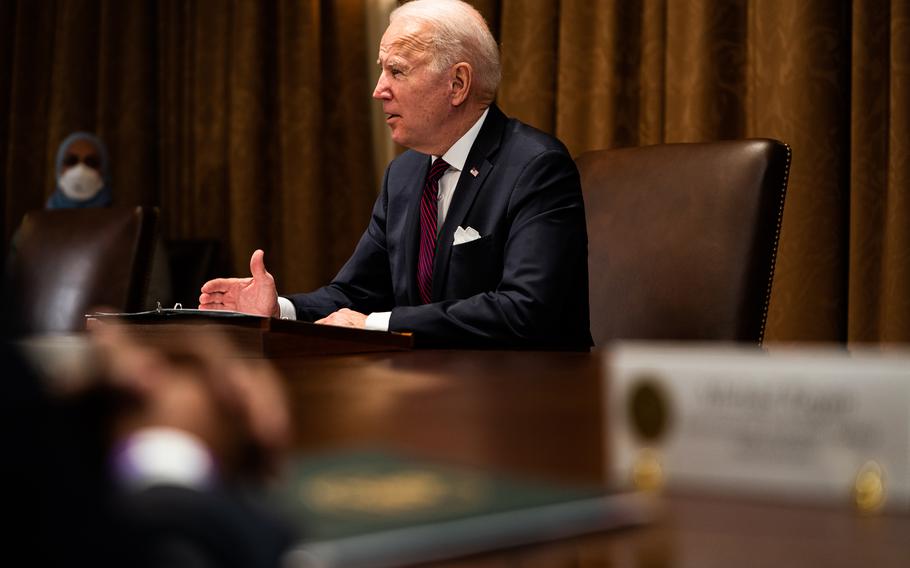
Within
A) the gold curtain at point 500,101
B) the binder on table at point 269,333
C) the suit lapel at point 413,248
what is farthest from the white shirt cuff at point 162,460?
the gold curtain at point 500,101

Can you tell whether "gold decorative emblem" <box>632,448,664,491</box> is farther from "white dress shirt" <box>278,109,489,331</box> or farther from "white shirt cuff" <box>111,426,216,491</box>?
"white dress shirt" <box>278,109,489,331</box>

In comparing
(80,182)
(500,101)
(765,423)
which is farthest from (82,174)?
(765,423)

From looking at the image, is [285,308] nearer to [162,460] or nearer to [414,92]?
[414,92]

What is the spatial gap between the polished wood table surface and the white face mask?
11.2 ft

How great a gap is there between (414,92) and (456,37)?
148 millimetres

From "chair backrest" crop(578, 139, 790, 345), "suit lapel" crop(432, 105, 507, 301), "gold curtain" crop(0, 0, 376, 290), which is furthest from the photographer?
"gold curtain" crop(0, 0, 376, 290)

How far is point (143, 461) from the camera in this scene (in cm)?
26

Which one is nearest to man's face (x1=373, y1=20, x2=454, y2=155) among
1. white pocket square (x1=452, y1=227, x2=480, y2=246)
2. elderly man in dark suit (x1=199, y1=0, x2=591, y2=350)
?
elderly man in dark suit (x1=199, y1=0, x2=591, y2=350)

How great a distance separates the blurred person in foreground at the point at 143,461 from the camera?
21 cm

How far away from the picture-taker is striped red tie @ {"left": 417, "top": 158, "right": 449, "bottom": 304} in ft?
6.31

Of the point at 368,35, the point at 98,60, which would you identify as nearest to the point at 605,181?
the point at 368,35

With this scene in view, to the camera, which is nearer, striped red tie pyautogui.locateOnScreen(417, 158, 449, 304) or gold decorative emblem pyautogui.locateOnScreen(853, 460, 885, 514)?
Answer: gold decorative emblem pyautogui.locateOnScreen(853, 460, 885, 514)

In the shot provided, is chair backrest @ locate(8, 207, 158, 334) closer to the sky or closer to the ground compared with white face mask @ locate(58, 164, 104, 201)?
closer to the ground

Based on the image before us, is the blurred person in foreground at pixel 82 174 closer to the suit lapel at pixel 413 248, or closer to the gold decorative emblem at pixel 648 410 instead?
the suit lapel at pixel 413 248
